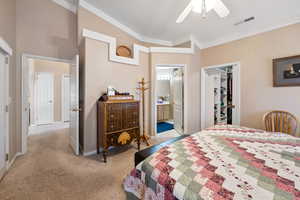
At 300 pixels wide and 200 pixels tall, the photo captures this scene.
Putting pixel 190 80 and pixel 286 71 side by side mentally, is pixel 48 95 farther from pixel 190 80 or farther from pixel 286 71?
pixel 286 71

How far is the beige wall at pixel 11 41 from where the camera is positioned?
1906 mm

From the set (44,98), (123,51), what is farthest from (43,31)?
(44,98)

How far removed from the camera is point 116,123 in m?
2.33

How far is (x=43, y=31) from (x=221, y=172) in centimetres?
387

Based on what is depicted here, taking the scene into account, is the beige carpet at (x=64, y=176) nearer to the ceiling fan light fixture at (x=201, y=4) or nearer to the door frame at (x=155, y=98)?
the door frame at (x=155, y=98)

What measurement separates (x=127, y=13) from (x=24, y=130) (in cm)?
328

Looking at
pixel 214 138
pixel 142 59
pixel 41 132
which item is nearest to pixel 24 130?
pixel 41 132

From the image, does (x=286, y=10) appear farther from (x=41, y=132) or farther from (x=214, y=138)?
(x=41, y=132)

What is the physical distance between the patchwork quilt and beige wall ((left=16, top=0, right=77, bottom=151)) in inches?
→ 117

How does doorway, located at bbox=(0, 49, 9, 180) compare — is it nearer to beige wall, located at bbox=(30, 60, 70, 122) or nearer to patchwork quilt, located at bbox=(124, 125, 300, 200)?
patchwork quilt, located at bbox=(124, 125, 300, 200)

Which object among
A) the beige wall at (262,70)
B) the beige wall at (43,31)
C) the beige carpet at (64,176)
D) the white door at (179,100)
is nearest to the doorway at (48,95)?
the beige wall at (43,31)

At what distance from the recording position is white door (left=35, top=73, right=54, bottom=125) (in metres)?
4.64

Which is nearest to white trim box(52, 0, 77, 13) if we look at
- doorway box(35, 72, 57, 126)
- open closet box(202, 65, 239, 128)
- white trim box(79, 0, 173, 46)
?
white trim box(79, 0, 173, 46)

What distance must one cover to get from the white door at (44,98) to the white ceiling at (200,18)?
365 centimetres
